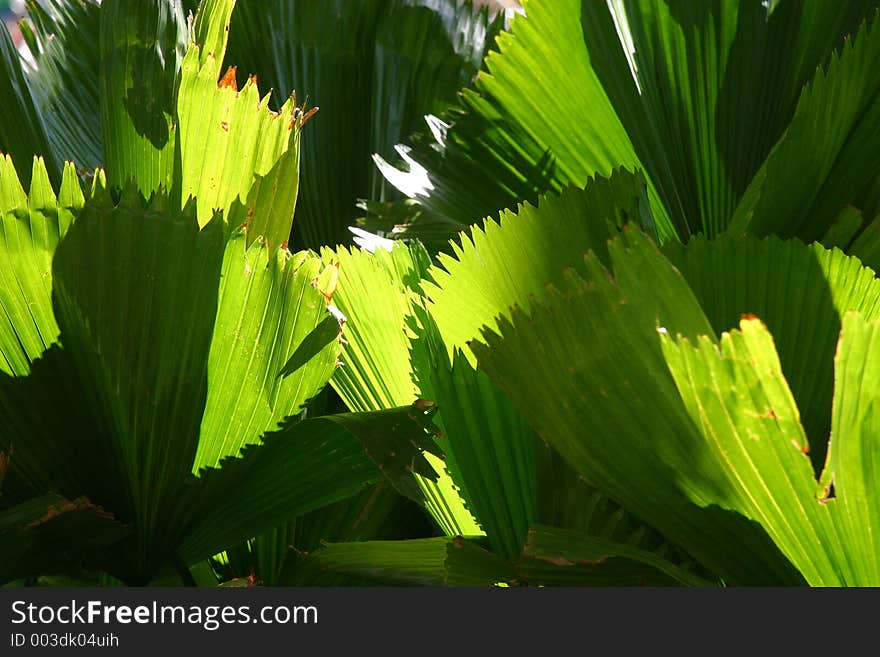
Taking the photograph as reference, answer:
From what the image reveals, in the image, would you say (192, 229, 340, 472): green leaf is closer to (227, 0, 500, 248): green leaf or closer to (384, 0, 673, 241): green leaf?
(384, 0, 673, 241): green leaf

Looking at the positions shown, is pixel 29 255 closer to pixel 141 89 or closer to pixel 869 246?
pixel 141 89

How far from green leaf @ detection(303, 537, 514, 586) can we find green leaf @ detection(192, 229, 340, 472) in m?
0.06

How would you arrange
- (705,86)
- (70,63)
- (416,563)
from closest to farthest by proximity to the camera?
(416,563), (705,86), (70,63)

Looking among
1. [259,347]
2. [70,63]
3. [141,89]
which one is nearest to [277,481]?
[259,347]

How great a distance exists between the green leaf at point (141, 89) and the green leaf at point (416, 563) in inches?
6.6

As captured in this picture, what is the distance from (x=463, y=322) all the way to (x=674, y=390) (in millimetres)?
104

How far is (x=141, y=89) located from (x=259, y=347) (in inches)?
5.4

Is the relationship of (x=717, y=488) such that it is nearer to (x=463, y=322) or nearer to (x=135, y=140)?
(x=463, y=322)

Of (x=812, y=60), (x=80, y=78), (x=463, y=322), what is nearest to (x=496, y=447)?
(x=463, y=322)

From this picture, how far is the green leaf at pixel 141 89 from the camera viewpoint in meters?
0.39

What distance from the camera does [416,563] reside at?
37 cm

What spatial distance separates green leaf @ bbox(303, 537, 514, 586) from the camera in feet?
1.10

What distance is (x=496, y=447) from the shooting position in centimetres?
37

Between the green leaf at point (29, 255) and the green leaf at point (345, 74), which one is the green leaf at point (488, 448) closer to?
the green leaf at point (29, 255)
